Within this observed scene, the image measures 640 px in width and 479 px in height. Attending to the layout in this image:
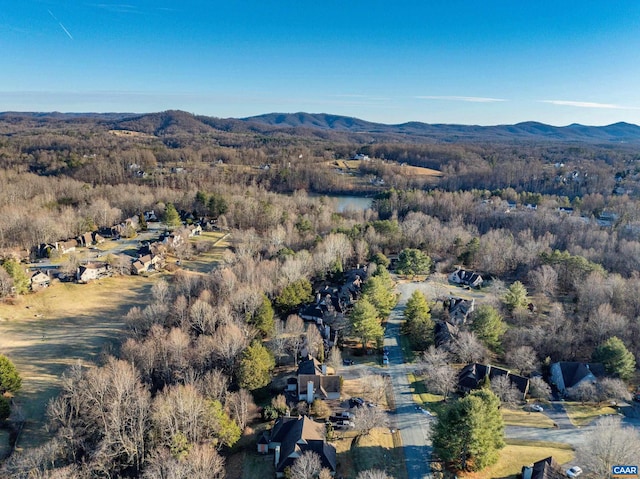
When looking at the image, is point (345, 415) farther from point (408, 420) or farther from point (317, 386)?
point (408, 420)

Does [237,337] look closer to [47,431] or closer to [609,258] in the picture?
[47,431]

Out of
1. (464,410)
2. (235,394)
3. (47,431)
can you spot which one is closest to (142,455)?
(235,394)

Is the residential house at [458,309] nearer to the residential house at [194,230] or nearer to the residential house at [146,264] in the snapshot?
the residential house at [146,264]

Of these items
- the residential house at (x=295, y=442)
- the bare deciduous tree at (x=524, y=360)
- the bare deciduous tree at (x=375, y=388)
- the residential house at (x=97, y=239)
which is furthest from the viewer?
the residential house at (x=97, y=239)

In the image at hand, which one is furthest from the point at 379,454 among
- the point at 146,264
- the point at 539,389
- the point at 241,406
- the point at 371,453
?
the point at 146,264

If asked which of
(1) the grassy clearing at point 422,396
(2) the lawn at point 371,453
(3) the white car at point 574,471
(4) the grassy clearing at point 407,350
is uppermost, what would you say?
(3) the white car at point 574,471

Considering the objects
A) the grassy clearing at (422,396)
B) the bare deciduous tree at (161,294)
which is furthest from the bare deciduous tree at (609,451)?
the bare deciduous tree at (161,294)
